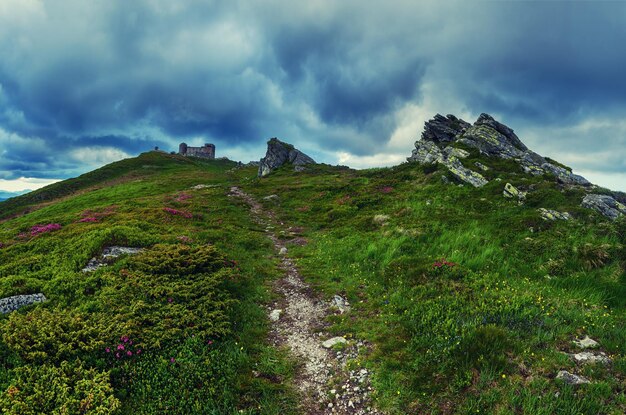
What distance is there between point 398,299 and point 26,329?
11905 millimetres

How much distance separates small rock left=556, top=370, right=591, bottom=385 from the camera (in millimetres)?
6816

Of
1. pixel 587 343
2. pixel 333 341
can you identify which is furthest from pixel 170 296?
pixel 587 343

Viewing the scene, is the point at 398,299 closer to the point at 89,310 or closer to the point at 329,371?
the point at 329,371

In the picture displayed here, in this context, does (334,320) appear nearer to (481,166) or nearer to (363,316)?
(363,316)

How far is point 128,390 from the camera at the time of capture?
25.7ft

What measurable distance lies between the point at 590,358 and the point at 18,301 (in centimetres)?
1815

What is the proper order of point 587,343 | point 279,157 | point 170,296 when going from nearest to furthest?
point 587,343, point 170,296, point 279,157

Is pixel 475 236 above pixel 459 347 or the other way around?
above

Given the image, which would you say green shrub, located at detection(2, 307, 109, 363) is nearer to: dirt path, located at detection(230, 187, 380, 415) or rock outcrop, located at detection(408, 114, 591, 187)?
dirt path, located at detection(230, 187, 380, 415)

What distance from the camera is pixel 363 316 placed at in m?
11.4

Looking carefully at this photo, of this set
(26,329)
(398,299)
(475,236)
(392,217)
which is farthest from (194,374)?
(392,217)

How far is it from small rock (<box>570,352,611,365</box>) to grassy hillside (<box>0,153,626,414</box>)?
0.83 ft

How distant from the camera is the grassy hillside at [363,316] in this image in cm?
726

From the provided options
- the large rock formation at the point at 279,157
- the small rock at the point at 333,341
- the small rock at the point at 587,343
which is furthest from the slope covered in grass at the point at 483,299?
the large rock formation at the point at 279,157
